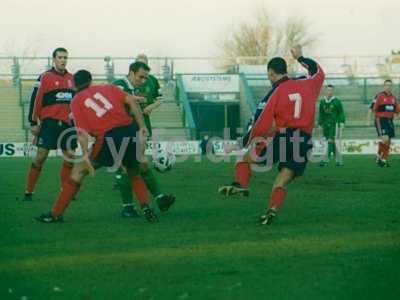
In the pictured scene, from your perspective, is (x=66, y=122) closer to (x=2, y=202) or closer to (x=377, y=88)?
(x=2, y=202)

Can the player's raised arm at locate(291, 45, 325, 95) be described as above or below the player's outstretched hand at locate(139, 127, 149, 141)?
above

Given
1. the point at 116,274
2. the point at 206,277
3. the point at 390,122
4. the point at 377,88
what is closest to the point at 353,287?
the point at 206,277

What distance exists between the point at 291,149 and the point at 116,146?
1895 mm

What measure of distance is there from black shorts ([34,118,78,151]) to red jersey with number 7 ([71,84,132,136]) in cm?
316

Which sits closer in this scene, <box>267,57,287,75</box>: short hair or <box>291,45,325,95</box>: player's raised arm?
<box>267,57,287,75</box>: short hair

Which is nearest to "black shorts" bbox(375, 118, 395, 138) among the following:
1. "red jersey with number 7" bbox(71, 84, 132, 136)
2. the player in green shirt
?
the player in green shirt

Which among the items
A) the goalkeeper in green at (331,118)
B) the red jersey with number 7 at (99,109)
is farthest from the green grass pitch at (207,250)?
the goalkeeper in green at (331,118)

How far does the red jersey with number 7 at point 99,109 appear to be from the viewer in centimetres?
1088

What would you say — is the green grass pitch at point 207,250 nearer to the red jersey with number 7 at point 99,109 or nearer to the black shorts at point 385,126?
the red jersey with number 7 at point 99,109

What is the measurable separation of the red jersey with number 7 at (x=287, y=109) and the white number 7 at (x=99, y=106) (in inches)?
63.0

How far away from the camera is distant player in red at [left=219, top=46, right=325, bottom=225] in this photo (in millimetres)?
10781

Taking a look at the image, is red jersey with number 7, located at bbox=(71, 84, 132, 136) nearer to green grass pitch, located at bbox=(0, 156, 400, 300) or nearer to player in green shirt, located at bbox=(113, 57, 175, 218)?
player in green shirt, located at bbox=(113, 57, 175, 218)

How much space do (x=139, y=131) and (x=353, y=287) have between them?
15.7 feet

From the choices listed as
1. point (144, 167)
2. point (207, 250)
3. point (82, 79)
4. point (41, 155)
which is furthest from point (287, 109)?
point (41, 155)
